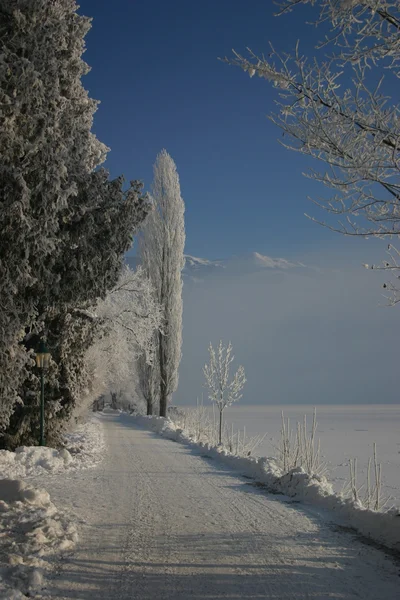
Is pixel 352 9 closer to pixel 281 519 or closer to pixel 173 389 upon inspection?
pixel 281 519

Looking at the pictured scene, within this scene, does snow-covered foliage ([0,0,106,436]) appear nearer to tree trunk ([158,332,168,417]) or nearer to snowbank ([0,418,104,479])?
snowbank ([0,418,104,479])

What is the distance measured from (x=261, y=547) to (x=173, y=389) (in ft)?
70.8

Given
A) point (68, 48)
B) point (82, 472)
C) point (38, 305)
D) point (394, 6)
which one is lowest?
point (82, 472)

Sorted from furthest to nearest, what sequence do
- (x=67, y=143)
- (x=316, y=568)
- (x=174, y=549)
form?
(x=67, y=143)
(x=174, y=549)
(x=316, y=568)

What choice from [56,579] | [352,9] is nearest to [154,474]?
[56,579]

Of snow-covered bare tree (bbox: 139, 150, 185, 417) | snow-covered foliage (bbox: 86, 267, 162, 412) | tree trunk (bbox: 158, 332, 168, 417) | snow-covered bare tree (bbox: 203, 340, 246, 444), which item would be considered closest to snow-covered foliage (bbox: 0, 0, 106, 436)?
snow-covered foliage (bbox: 86, 267, 162, 412)

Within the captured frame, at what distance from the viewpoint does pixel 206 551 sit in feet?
16.2

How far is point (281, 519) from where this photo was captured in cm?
629

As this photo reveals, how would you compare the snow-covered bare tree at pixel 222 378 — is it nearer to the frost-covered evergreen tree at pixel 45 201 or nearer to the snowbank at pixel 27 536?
the frost-covered evergreen tree at pixel 45 201

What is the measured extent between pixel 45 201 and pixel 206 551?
6077mm

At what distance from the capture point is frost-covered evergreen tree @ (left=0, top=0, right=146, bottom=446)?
8.07 meters

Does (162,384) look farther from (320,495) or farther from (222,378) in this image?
(320,495)

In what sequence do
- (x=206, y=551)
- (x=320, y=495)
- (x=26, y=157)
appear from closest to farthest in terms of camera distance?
(x=206, y=551)
(x=320, y=495)
(x=26, y=157)

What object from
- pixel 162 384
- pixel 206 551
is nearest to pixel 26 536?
pixel 206 551
